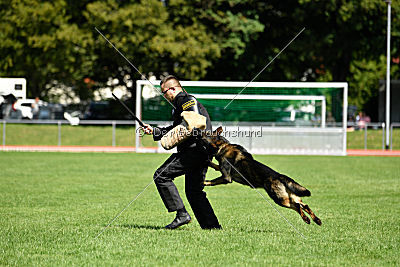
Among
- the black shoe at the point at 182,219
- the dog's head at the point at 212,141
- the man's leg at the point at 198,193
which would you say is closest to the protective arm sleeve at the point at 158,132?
the dog's head at the point at 212,141

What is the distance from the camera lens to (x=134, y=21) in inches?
1356

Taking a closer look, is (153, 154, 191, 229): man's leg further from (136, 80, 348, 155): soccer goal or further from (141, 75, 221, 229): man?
(136, 80, 348, 155): soccer goal

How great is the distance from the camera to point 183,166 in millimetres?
8203

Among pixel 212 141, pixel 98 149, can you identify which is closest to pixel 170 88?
pixel 212 141

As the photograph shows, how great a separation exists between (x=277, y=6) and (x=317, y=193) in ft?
92.3

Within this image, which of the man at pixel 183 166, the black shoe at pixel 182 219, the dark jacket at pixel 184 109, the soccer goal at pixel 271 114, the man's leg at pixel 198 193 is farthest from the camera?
the soccer goal at pixel 271 114

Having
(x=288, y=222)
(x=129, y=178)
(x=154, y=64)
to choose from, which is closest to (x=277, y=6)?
(x=154, y=64)

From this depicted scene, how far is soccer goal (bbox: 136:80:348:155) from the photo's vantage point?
27.1 m

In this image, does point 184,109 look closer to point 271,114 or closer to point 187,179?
point 187,179

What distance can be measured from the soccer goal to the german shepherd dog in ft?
61.2

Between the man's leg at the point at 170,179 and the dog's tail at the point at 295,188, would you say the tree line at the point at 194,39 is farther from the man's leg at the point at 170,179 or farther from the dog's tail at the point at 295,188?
the dog's tail at the point at 295,188

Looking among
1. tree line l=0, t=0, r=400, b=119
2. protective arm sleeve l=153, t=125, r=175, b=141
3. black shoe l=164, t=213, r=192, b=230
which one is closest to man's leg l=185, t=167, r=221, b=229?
black shoe l=164, t=213, r=192, b=230

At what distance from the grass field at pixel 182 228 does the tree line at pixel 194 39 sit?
18.5 meters

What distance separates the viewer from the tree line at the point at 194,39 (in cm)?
3494
